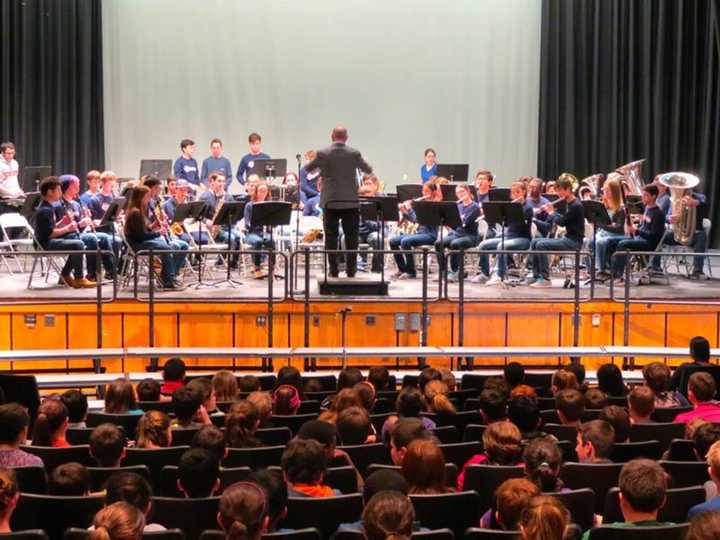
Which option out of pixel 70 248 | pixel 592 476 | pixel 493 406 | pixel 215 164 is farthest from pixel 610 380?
pixel 215 164

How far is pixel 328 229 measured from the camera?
42.1 ft

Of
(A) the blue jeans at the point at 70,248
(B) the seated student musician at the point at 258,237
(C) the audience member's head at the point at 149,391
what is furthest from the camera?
(B) the seated student musician at the point at 258,237

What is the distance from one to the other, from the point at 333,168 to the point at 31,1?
1039 centimetres

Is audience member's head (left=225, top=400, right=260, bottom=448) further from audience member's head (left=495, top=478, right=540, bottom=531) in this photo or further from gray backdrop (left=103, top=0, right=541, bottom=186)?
gray backdrop (left=103, top=0, right=541, bottom=186)

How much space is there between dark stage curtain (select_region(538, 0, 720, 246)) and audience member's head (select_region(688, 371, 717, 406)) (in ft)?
42.5

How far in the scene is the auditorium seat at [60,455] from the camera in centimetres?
607

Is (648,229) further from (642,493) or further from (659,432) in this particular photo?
(642,493)

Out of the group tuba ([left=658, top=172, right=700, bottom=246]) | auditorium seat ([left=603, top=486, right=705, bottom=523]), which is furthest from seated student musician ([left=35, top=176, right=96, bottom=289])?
auditorium seat ([left=603, top=486, right=705, bottom=523])

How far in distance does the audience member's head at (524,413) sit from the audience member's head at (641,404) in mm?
820

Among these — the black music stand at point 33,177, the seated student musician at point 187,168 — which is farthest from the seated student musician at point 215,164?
the black music stand at point 33,177

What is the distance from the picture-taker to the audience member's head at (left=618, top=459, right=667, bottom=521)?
15.0 ft

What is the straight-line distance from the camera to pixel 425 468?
5023 mm

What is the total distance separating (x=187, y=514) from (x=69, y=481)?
66 centimetres

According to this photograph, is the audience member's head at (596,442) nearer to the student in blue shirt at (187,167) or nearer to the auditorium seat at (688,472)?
the auditorium seat at (688,472)
